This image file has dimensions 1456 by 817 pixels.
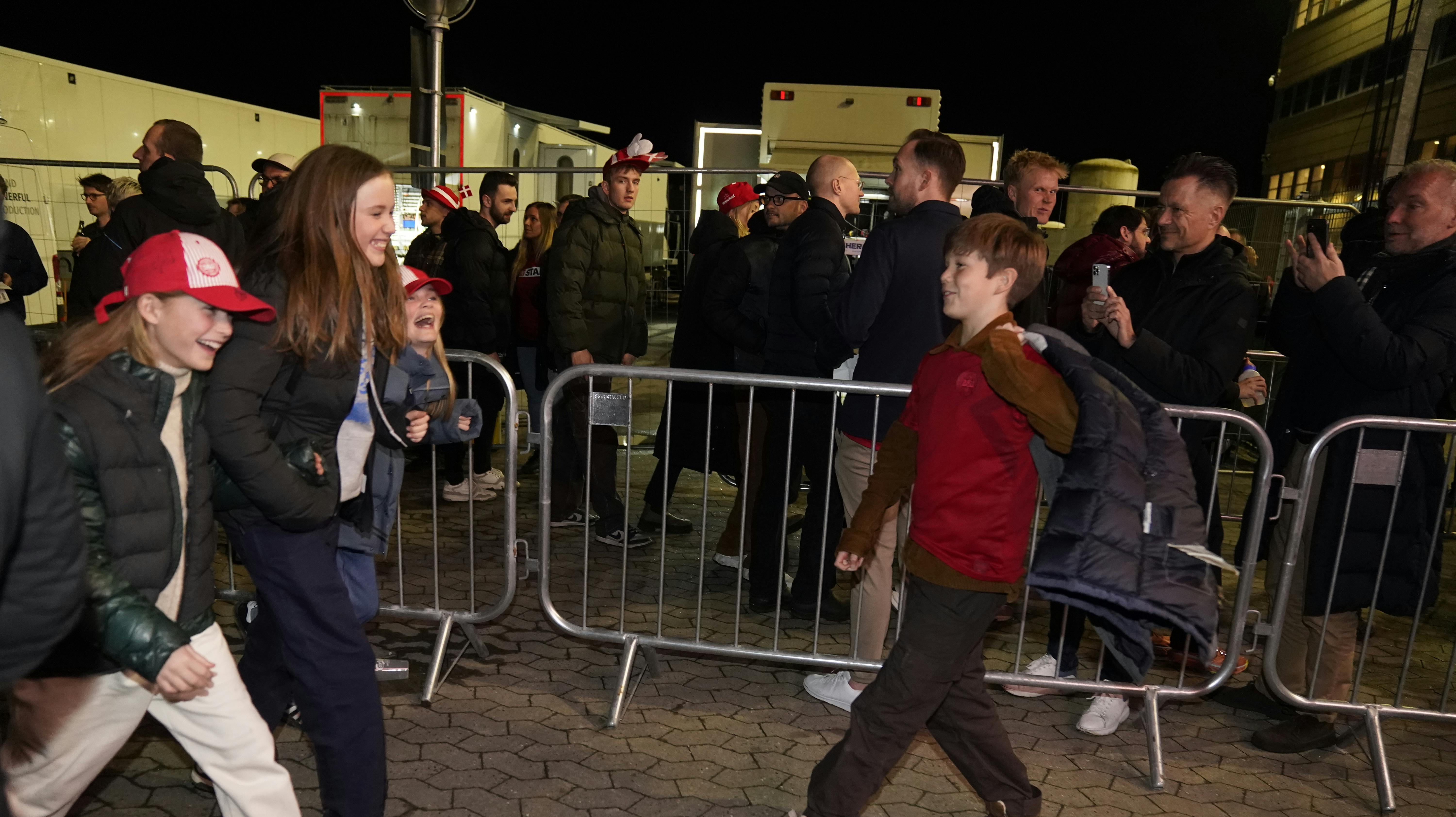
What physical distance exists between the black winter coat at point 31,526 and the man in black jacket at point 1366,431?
398cm

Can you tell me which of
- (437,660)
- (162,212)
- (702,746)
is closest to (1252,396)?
(702,746)

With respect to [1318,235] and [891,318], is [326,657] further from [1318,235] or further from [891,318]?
[1318,235]

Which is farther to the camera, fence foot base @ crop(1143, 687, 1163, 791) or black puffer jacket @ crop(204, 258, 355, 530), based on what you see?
fence foot base @ crop(1143, 687, 1163, 791)

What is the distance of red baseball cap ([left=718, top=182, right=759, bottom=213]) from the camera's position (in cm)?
616

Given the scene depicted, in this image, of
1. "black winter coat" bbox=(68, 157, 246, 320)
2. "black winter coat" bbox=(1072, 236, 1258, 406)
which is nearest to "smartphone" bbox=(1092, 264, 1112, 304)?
"black winter coat" bbox=(1072, 236, 1258, 406)

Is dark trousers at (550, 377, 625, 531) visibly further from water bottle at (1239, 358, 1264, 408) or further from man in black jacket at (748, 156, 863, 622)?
water bottle at (1239, 358, 1264, 408)

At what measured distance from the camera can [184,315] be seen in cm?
231

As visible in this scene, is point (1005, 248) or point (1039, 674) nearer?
point (1005, 248)

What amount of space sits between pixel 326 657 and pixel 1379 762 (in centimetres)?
383

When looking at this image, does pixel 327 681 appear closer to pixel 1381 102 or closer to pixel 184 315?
pixel 184 315

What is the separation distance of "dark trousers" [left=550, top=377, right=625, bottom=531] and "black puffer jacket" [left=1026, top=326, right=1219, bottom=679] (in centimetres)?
357

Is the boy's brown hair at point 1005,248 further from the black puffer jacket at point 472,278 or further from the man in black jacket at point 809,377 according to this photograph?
the black puffer jacket at point 472,278

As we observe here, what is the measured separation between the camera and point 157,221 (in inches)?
216

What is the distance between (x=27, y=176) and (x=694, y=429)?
8795mm
